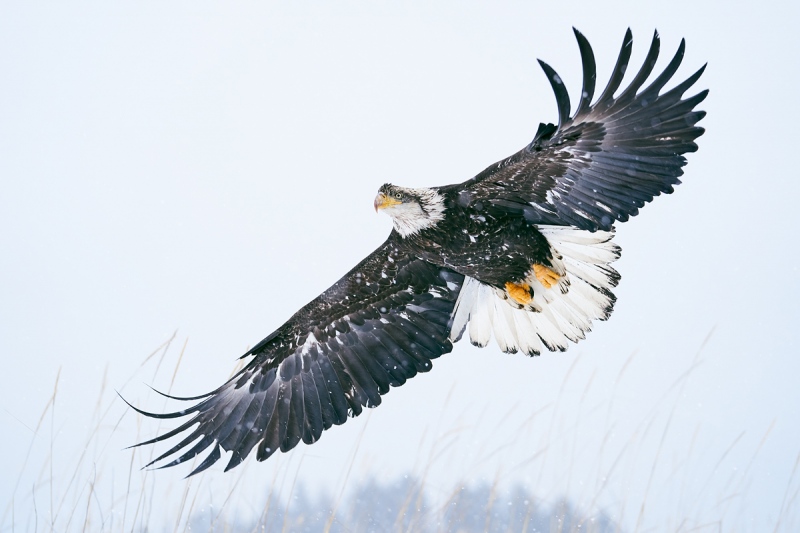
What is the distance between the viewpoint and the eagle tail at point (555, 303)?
4762 millimetres

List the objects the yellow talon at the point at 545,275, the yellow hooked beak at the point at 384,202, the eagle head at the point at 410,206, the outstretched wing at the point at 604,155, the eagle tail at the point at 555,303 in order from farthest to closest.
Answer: the yellow talon at the point at 545,275
the eagle tail at the point at 555,303
the yellow hooked beak at the point at 384,202
the eagle head at the point at 410,206
the outstretched wing at the point at 604,155

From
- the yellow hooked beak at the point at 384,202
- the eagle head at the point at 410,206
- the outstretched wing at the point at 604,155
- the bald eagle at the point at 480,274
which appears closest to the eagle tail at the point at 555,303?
the bald eagle at the point at 480,274

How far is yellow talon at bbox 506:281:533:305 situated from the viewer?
494 centimetres

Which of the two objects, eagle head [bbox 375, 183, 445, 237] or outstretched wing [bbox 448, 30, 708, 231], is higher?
eagle head [bbox 375, 183, 445, 237]

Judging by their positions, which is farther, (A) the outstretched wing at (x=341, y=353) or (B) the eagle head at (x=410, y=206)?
(A) the outstretched wing at (x=341, y=353)

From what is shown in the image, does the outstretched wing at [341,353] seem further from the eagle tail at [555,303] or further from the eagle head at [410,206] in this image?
the eagle head at [410,206]

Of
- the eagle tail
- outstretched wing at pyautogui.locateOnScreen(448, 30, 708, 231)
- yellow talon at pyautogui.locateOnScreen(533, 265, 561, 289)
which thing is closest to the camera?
outstretched wing at pyautogui.locateOnScreen(448, 30, 708, 231)

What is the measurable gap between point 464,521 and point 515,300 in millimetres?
1449

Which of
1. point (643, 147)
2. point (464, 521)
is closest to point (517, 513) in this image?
point (464, 521)

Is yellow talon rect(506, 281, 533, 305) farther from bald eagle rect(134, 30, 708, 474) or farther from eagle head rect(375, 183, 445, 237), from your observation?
eagle head rect(375, 183, 445, 237)

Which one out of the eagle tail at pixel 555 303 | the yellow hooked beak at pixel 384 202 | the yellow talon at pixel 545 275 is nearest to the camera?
the yellow hooked beak at pixel 384 202

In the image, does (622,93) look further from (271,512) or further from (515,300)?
(271,512)

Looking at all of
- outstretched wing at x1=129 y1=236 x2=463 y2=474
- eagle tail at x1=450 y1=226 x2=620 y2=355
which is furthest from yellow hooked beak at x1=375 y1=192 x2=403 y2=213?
eagle tail at x1=450 y1=226 x2=620 y2=355

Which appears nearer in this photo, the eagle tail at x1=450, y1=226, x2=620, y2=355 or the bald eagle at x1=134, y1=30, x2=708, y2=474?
the bald eagle at x1=134, y1=30, x2=708, y2=474
